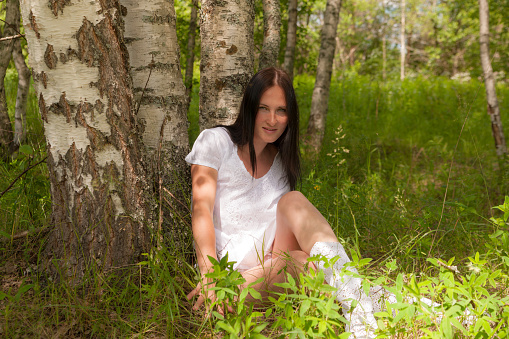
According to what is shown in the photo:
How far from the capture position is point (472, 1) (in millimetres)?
8539

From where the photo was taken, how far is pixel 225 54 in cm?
271

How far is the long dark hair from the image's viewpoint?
231 centimetres

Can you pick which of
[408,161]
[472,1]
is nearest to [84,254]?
[408,161]

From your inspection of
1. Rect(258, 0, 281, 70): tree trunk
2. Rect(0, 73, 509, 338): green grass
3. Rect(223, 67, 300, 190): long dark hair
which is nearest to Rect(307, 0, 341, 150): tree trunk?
Rect(0, 73, 509, 338): green grass

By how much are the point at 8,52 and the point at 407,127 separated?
6.01 metres

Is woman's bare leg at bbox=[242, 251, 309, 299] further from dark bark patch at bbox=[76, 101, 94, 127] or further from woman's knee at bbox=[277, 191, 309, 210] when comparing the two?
dark bark patch at bbox=[76, 101, 94, 127]

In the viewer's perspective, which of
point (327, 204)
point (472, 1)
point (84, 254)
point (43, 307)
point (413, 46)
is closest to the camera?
point (43, 307)

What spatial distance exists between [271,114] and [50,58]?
3.81ft

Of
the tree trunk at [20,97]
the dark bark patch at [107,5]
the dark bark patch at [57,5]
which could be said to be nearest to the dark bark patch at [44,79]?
the dark bark patch at [57,5]

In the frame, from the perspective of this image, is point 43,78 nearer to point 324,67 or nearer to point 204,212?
point 204,212

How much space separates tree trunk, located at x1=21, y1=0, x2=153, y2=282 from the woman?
0.35m

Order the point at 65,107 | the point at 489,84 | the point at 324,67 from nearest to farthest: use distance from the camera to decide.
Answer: the point at 65,107
the point at 489,84
the point at 324,67

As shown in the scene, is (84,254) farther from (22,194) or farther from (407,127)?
(407,127)

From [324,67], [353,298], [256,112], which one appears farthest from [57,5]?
[324,67]
